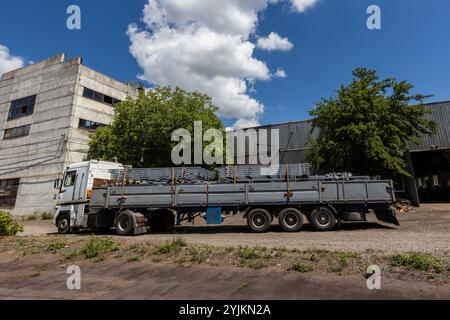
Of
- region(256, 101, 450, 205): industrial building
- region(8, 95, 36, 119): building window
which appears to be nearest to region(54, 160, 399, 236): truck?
region(256, 101, 450, 205): industrial building

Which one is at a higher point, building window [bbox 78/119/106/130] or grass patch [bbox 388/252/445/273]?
building window [bbox 78/119/106/130]

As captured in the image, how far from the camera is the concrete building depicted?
29.7m

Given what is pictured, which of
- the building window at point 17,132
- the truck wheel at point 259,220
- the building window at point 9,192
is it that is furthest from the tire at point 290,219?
the building window at point 17,132

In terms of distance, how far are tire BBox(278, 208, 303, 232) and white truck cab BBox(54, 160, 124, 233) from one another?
28.4 feet

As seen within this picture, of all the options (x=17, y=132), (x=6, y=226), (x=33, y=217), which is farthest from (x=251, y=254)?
(x=17, y=132)

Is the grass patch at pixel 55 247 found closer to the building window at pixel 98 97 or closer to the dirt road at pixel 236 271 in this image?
the dirt road at pixel 236 271

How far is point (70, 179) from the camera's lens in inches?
621

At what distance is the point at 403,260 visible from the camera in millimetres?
6762

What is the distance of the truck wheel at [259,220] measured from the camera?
13.4m

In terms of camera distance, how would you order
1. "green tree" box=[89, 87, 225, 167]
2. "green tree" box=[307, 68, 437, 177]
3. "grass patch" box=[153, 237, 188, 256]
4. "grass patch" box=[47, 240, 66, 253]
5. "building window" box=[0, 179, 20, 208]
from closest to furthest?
1. "grass patch" box=[153, 237, 188, 256]
2. "grass patch" box=[47, 240, 66, 253]
3. "green tree" box=[307, 68, 437, 177]
4. "green tree" box=[89, 87, 225, 167]
5. "building window" box=[0, 179, 20, 208]

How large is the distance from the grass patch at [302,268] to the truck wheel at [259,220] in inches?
252

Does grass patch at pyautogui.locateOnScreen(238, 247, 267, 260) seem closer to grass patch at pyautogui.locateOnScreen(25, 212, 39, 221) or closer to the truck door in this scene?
the truck door
